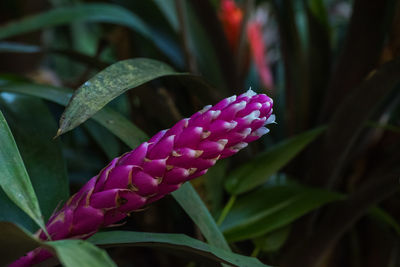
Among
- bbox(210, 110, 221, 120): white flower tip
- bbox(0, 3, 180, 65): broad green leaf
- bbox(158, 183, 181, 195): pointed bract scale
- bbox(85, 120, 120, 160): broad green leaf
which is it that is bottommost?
bbox(85, 120, 120, 160): broad green leaf

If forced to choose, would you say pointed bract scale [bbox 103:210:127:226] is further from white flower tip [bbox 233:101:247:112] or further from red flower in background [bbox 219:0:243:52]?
red flower in background [bbox 219:0:243:52]

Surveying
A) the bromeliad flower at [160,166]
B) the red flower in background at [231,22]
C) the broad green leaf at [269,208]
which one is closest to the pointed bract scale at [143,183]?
the bromeliad flower at [160,166]

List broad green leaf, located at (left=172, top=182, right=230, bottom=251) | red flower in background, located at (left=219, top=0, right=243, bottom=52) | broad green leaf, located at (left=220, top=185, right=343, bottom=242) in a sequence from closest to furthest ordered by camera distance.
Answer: broad green leaf, located at (left=172, top=182, right=230, bottom=251) < broad green leaf, located at (left=220, top=185, right=343, bottom=242) < red flower in background, located at (left=219, top=0, right=243, bottom=52)

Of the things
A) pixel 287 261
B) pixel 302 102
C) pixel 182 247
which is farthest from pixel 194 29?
pixel 182 247

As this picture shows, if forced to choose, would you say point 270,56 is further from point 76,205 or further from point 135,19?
point 76,205

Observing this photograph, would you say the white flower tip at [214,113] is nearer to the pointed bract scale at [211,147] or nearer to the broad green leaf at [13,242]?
the pointed bract scale at [211,147]

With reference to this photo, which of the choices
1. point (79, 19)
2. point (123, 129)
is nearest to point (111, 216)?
point (123, 129)

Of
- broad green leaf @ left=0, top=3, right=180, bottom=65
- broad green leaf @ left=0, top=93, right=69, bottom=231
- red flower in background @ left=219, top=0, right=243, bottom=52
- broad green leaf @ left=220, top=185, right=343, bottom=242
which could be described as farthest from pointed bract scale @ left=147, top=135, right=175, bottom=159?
red flower in background @ left=219, top=0, right=243, bottom=52

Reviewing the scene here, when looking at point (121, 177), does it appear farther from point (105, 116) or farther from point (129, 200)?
point (105, 116)
